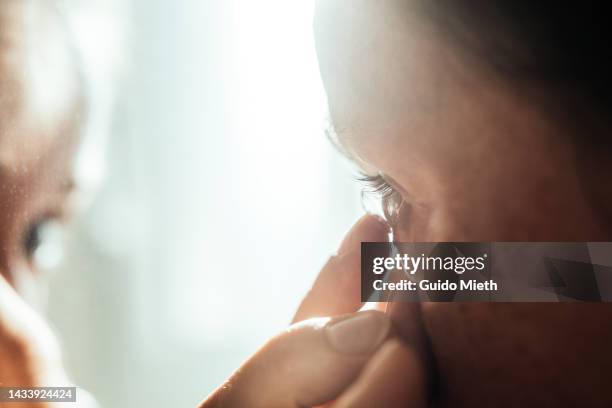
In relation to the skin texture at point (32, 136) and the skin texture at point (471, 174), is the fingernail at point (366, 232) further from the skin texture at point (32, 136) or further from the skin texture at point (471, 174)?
the skin texture at point (32, 136)

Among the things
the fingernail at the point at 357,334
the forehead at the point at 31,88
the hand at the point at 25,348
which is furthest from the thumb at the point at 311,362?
the forehead at the point at 31,88

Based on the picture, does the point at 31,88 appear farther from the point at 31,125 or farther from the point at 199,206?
the point at 199,206

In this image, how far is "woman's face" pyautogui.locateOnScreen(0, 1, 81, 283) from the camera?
70 centimetres

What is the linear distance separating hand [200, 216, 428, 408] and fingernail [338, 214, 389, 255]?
108 mm

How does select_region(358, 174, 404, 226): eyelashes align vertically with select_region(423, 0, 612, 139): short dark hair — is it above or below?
below

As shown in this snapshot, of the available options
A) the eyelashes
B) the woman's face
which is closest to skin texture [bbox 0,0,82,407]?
the woman's face

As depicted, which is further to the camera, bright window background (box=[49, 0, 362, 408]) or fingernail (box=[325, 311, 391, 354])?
bright window background (box=[49, 0, 362, 408])

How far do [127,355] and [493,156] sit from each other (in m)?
0.51

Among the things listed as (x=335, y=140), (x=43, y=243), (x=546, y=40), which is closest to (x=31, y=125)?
(x=43, y=243)

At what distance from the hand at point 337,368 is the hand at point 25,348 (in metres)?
0.25

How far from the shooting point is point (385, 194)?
63 cm

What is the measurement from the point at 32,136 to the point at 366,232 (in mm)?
470

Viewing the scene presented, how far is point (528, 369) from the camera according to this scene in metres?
0.54

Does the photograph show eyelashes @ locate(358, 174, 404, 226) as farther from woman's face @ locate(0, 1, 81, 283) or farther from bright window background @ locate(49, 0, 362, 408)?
woman's face @ locate(0, 1, 81, 283)
